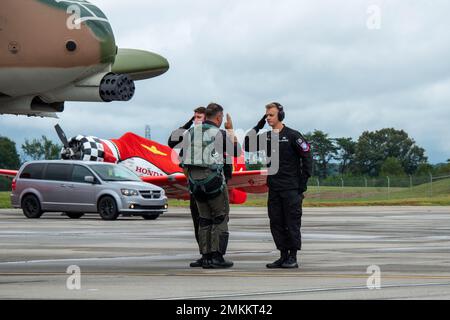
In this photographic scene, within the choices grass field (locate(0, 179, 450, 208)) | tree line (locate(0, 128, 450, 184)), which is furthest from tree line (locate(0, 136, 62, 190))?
tree line (locate(0, 128, 450, 184))

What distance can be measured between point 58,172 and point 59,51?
828 inches

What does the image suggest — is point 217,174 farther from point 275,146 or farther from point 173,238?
point 173,238

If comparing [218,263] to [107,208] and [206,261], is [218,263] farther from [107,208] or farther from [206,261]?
[107,208]

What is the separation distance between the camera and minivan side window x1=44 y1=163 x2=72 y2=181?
103ft

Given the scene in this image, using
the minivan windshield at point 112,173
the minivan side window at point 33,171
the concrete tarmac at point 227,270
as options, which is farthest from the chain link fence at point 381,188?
the concrete tarmac at point 227,270

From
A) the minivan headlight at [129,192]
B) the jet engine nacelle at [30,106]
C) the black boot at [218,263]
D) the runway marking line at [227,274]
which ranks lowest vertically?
the runway marking line at [227,274]

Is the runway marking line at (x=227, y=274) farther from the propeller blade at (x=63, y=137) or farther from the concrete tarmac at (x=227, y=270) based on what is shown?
the propeller blade at (x=63, y=137)

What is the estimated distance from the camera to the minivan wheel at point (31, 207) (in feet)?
103

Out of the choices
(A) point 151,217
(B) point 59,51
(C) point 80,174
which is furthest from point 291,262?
(A) point 151,217

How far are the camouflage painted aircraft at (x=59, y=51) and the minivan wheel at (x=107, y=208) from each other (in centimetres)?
1878

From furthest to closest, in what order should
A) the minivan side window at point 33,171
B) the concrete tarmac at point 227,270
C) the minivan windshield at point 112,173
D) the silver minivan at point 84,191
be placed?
the minivan side window at point 33,171
the minivan windshield at point 112,173
the silver minivan at point 84,191
the concrete tarmac at point 227,270
